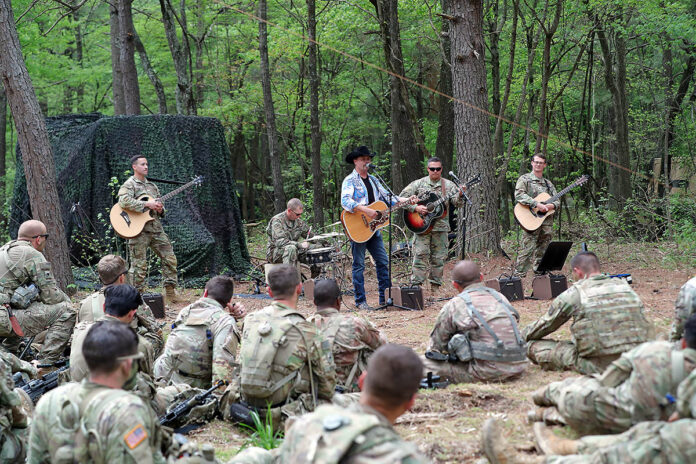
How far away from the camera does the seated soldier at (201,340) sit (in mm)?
5344

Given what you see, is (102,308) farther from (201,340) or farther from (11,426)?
(11,426)

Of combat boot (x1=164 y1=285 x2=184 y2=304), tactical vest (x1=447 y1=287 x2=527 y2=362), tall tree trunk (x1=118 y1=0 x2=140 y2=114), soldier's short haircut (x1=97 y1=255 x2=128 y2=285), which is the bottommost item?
combat boot (x1=164 y1=285 x2=184 y2=304)

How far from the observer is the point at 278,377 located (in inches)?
185

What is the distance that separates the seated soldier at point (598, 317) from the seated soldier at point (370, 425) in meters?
2.71

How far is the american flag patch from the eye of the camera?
3105 millimetres

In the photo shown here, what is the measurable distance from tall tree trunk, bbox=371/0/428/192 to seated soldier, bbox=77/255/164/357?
9390 millimetres

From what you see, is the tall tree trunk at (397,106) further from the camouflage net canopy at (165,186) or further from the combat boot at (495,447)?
the combat boot at (495,447)

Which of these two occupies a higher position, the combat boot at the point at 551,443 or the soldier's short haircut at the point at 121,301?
the soldier's short haircut at the point at 121,301

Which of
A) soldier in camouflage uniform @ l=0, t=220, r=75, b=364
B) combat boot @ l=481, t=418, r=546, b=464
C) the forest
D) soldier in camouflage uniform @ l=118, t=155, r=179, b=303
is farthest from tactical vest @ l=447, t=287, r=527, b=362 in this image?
the forest

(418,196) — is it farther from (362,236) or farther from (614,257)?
(614,257)

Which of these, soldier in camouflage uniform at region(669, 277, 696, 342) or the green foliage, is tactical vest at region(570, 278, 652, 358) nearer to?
soldier in camouflage uniform at region(669, 277, 696, 342)

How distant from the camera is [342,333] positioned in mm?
5418

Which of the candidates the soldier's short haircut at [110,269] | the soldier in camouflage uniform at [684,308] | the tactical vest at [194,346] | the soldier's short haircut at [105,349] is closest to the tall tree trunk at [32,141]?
the soldier's short haircut at [110,269]

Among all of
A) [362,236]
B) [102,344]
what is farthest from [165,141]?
[102,344]
